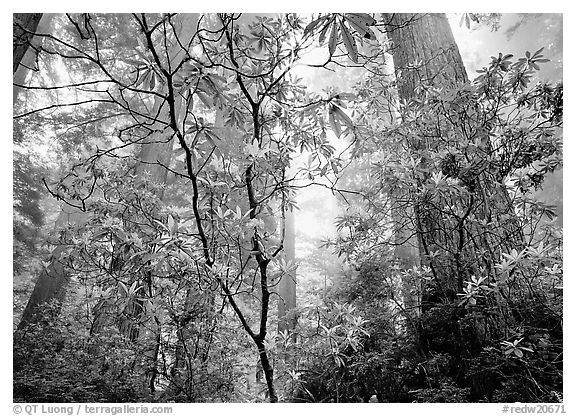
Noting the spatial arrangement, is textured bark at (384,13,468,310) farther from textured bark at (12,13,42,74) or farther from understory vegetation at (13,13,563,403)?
textured bark at (12,13,42,74)

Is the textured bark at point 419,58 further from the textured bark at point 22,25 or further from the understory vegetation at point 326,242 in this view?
the textured bark at point 22,25

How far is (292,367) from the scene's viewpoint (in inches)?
92.0

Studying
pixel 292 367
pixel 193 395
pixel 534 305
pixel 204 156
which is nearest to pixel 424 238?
pixel 534 305

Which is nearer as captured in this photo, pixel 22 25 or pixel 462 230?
pixel 22 25

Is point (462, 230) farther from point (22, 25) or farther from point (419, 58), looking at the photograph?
point (22, 25)

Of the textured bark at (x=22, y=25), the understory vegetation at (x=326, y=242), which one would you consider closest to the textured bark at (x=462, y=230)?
the understory vegetation at (x=326, y=242)

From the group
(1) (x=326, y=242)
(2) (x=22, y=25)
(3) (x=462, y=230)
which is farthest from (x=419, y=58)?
(2) (x=22, y=25)

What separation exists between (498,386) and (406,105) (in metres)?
1.73

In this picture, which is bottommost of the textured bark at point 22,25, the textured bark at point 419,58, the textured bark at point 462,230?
the textured bark at point 462,230

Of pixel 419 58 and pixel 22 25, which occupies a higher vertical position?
pixel 419 58

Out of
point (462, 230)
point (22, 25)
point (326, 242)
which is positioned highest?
point (22, 25)
